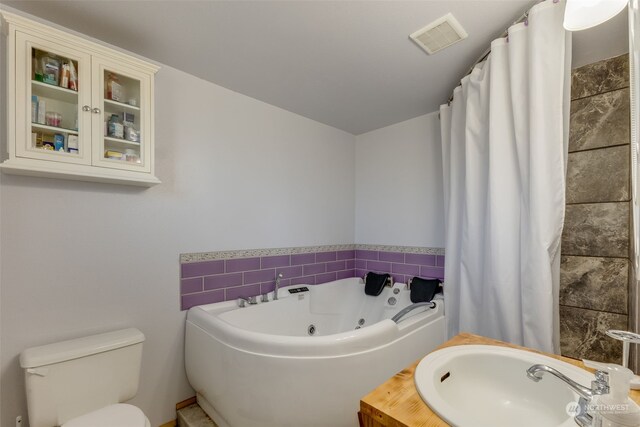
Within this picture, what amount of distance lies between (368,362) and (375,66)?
1.81 m

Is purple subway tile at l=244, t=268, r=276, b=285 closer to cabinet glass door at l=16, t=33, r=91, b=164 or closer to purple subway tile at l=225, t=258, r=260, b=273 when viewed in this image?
purple subway tile at l=225, t=258, r=260, b=273

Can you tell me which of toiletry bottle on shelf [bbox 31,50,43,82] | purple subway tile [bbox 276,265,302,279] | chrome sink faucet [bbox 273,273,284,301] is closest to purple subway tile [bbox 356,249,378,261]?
purple subway tile [bbox 276,265,302,279]

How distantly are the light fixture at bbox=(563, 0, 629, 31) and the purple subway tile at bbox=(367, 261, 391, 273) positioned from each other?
225 centimetres

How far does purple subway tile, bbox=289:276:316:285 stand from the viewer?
2.63 m

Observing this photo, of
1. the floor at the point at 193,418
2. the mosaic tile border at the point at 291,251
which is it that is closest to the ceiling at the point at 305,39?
the mosaic tile border at the point at 291,251

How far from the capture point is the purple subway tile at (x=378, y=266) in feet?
9.66

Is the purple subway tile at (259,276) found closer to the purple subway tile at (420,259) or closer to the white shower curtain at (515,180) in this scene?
the purple subway tile at (420,259)

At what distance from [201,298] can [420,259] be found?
75.3 inches

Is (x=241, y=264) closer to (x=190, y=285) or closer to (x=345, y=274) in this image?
(x=190, y=285)

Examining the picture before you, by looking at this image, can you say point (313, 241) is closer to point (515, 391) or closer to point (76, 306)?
point (76, 306)

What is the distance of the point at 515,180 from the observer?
1629 mm

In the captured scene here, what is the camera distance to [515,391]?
0.98m

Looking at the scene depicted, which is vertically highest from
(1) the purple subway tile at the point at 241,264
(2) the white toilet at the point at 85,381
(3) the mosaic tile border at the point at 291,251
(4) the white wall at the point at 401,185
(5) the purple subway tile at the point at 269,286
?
(4) the white wall at the point at 401,185

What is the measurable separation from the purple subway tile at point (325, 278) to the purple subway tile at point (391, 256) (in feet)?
1.74
